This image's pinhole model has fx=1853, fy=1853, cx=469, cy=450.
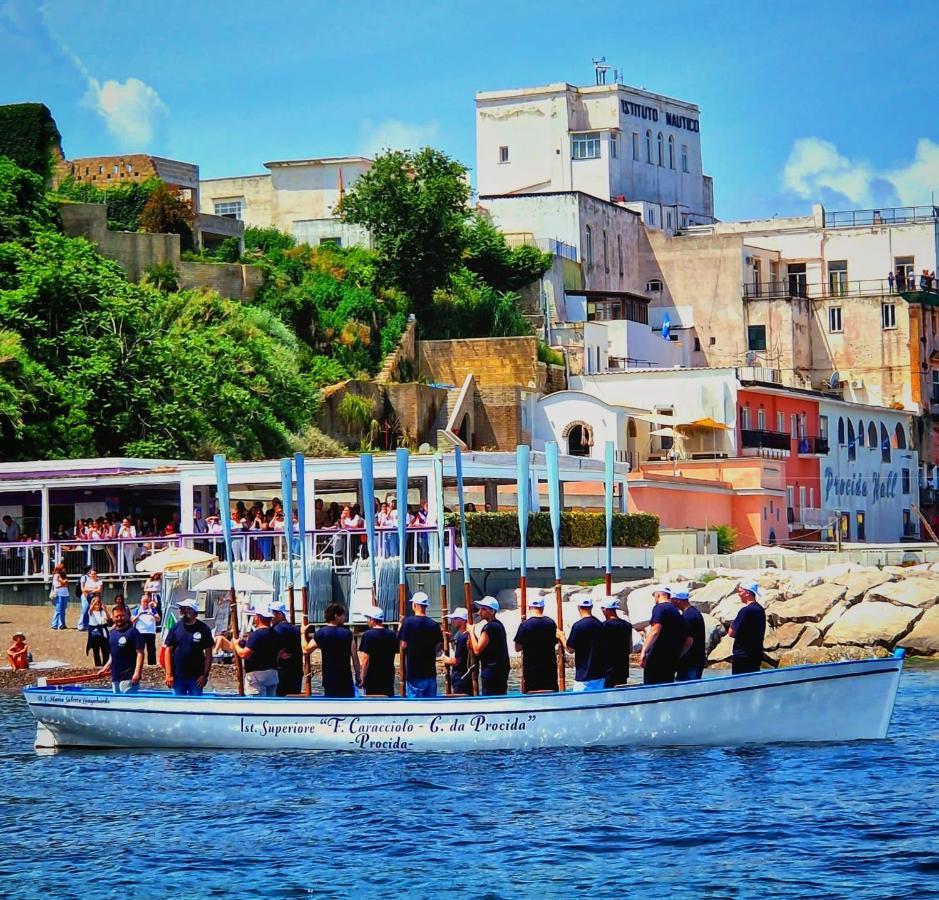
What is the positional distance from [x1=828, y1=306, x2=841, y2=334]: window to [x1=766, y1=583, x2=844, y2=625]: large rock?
44.1m

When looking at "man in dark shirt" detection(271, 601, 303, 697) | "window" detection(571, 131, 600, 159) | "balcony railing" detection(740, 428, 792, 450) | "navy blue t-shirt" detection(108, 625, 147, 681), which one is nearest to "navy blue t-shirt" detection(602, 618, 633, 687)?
"man in dark shirt" detection(271, 601, 303, 697)

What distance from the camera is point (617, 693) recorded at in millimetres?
24438

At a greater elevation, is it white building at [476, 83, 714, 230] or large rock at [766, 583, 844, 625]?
white building at [476, 83, 714, 230]

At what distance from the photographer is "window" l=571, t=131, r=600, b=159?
93.1m

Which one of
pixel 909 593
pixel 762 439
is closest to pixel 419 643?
pixel 909 593

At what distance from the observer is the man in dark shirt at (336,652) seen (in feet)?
81.3

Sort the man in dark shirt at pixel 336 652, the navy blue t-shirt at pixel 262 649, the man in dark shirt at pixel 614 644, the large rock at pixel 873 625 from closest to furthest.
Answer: the man in dark shirt at pixel 336 652
the man in dark shirt at pixel 614 644
the navy blue t-shirt at pixel 262 649
the large rock at pixel 873 625

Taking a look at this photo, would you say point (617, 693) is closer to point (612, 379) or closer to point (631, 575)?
point (631, 575)

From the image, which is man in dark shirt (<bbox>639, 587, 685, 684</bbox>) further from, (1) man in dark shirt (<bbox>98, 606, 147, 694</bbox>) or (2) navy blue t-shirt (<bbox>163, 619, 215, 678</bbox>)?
(1) man in dark shirt (<bbox>98, 606, 147, 694</bbox>)

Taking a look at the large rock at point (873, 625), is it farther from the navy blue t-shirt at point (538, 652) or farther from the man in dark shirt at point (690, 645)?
the navy blue t-shirt at point (538, 652)

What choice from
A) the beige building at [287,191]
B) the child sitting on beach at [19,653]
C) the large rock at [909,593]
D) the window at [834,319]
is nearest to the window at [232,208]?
the beige building at [287,191]

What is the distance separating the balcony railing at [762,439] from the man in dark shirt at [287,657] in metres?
45.1

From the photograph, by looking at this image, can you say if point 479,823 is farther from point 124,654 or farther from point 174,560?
point 174,560

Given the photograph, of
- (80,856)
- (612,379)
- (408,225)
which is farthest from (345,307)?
(80,856)
